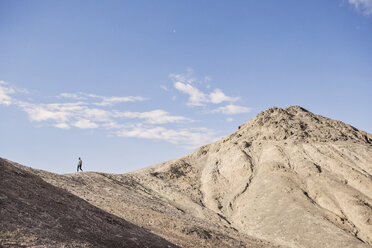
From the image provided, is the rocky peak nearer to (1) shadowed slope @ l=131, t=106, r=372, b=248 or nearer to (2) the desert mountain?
(1) shadowed slope @ l=131, t=106, r=372, b=248

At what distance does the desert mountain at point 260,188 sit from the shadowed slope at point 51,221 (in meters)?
3.67

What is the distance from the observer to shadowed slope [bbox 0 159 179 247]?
11.4 meters

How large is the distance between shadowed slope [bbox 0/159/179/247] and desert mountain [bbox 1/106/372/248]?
12.0 feet

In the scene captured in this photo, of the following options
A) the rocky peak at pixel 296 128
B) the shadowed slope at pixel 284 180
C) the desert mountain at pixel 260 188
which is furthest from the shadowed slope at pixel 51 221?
the rocky peak at pixel 296 128

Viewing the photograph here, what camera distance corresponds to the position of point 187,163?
5038cm

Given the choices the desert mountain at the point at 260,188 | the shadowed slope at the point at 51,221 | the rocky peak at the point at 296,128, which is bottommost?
the shadowed slope at the point at 51,221

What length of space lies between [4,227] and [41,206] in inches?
141

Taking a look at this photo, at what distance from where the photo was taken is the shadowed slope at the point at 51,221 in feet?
37.3

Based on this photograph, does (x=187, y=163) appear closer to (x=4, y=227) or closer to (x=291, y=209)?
(x=291, y=209)

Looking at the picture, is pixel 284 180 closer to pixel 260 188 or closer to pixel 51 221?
pixel 260 188

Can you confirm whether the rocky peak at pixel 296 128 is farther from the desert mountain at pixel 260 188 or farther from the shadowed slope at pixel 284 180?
the desert mountain at pixel 260 188

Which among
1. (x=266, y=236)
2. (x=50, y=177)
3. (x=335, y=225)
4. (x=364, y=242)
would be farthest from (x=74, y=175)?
(x=364, y=242)

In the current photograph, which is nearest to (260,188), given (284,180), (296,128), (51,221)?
(284,180)

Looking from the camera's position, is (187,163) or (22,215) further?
(187,163)
